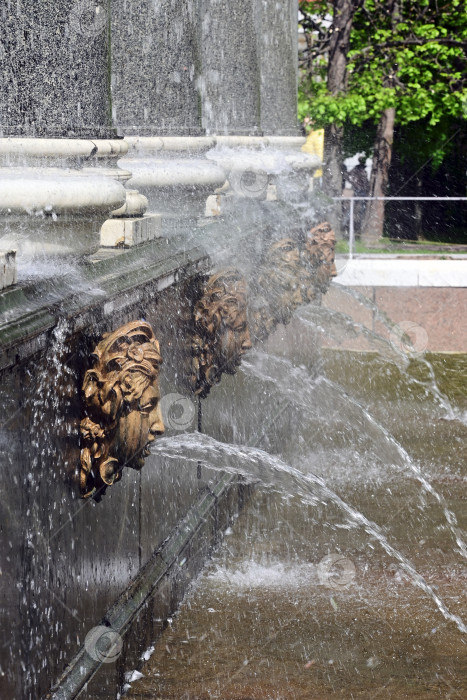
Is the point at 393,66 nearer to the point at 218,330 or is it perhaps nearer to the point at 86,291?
the point at 218,330

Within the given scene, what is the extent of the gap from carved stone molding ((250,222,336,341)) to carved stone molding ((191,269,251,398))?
1028 mm

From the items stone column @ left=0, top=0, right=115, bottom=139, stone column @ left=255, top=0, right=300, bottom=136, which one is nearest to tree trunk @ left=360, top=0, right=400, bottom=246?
stone column @ left=255, top=0, right=300, bottom=136

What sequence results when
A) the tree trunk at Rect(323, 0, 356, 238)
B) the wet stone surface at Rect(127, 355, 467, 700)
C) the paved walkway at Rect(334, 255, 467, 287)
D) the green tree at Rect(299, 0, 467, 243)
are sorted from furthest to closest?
the green tree at Rect(299, 0, 467, 243)
the tree trunk at Rect(323, 0, 356, 238)
the paved walkway at Rect(334, 255, 467, 287)
the wet stone surface at Rect(127, 355, 467, 700)

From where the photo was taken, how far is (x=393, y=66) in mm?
25391

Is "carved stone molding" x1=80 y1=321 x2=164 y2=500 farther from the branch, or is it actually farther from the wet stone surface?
the branch

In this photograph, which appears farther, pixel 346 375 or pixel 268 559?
pixel 346 375

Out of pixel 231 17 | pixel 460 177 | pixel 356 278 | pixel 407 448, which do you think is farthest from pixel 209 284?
pixel 460 177

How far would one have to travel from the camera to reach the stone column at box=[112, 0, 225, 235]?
6.55 metres

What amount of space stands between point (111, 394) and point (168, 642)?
1860mm

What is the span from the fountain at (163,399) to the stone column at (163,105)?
1 centimetres

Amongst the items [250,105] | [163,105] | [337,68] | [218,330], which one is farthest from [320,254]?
[337,68]

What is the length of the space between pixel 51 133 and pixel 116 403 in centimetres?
110

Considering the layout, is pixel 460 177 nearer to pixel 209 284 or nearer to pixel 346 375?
pixel 346 375

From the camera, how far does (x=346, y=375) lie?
13.9m
